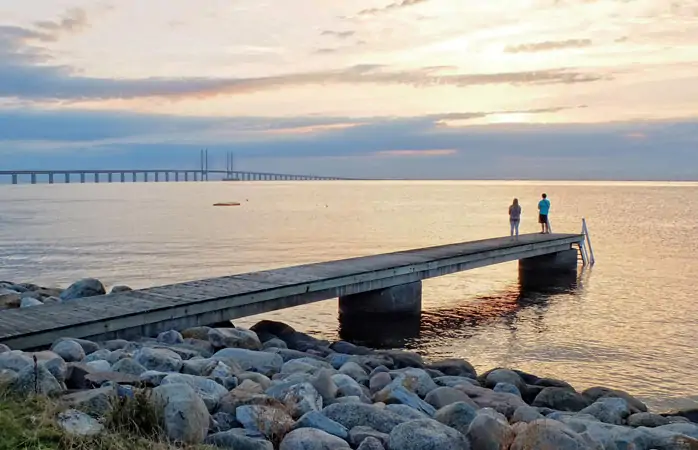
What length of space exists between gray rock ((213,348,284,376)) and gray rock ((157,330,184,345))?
133 centimetres

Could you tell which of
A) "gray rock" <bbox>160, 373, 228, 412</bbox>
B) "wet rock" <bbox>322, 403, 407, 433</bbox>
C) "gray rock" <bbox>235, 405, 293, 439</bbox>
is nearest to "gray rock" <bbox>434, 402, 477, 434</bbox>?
"wet rock" <bbox>322, 403, 407, 433</bbox>

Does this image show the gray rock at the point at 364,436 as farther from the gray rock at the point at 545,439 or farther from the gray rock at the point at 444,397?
the gray rock at the point at 444,397

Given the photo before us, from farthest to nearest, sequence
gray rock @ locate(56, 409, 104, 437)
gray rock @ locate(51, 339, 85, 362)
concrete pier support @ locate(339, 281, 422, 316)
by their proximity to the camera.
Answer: concrete pier support @ locate(339, 281, 422, 316), gray rock @ locate(51, 339, 85, 362), gray rock @ locate(56, 409, 104, 437)

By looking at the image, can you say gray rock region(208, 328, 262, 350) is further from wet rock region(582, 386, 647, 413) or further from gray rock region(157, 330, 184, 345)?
wet rock region(582, 386, 647, 413)

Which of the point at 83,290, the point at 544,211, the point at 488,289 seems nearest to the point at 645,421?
the point at 83,290

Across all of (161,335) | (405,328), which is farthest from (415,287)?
(161,335)

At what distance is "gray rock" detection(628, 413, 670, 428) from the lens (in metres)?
8.59

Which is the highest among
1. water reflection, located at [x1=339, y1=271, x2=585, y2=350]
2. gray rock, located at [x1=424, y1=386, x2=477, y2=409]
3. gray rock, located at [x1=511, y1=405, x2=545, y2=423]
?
gray rock, located at [x1=424, y1=386, x2=477, y2=409]

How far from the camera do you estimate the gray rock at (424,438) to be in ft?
18.4

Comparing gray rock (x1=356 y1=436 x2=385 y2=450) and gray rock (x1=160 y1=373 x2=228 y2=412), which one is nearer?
gray rock (x1=356 y1=436 x2=385 y2=450)

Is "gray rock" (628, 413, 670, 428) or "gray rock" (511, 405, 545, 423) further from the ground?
"gray rock" (511, 405, 545, 423)

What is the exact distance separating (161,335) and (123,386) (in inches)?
169

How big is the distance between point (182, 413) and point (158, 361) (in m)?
2.78

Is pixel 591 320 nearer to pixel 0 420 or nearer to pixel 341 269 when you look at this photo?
pixel 341 269
